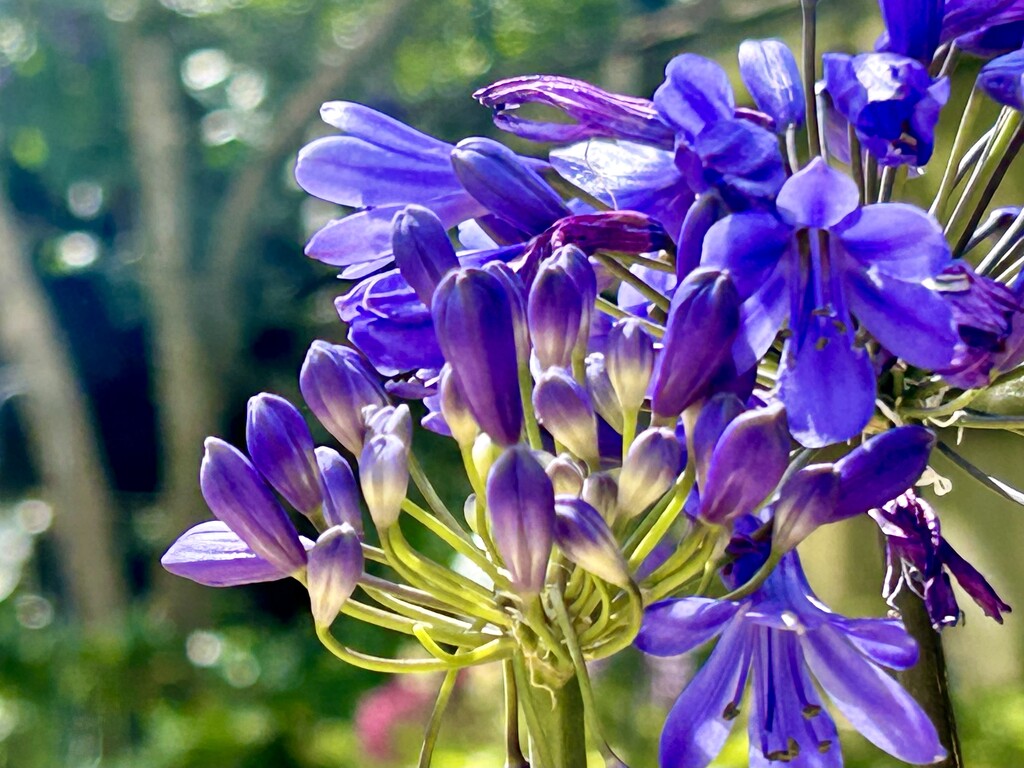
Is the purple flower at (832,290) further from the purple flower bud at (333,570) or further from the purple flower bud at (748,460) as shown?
the purple flower bud at (333,570)

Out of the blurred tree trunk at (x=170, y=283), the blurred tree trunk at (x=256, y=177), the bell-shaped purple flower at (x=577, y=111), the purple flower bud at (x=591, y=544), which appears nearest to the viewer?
the purple flower bud at (x=591, y=544)

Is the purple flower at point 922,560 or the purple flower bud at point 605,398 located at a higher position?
the purple flower bud at point 605,398

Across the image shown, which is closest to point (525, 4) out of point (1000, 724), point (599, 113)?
point (1000, 724)

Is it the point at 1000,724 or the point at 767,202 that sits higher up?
the point at 767,202

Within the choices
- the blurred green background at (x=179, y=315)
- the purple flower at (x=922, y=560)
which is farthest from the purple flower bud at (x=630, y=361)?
the blurred green background at (x=179, y=315)

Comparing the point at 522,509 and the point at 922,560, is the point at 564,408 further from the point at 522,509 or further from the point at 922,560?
the point at 922,560

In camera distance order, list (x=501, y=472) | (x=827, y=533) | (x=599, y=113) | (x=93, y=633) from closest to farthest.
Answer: (x=501, y=472)
(x=599, y=113)
(x=827, y=533)
(x=93, y=633)

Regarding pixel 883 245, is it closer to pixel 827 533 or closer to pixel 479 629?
pixel 479 629
